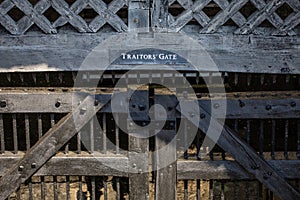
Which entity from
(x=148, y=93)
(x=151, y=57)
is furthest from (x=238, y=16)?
(x=148, y=93)

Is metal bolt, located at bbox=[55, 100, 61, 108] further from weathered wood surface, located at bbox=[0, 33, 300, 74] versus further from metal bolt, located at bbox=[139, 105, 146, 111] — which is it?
metal bolt, located at bbox=[139, 105, 146, 111]

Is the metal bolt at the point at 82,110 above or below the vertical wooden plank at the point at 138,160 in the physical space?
above

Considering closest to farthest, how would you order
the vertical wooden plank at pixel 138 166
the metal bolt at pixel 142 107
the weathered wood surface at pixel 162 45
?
the weathered wood surface at pixel 162 45 → the metal bolt at pixel 142 107 → the vertical wooden plank at pixel 138 166

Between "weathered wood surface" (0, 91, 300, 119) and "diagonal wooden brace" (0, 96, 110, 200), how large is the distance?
0.26ft

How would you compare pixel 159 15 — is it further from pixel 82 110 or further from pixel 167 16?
pixel 82 110

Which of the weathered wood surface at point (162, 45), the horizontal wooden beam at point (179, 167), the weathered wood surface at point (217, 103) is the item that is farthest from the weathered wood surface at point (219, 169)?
the weathered wood surface at point (162, 45)

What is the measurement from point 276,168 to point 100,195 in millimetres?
2818

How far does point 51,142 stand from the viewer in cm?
446

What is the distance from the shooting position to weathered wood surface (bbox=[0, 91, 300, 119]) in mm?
4371

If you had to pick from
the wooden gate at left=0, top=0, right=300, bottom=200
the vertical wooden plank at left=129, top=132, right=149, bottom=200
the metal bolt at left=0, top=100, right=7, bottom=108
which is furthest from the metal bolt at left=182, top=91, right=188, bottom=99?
the metal bolt at left=0, top=100, right=7, bottom=108

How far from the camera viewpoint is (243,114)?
4.39 meters

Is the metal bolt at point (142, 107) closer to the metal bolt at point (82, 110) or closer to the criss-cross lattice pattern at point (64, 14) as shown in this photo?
the metal bolt at point (82, 110)

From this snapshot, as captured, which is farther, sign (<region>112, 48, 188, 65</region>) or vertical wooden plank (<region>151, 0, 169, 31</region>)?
sign (<region>112, 48, 188, 65</region>)

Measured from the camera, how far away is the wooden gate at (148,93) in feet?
13.1
